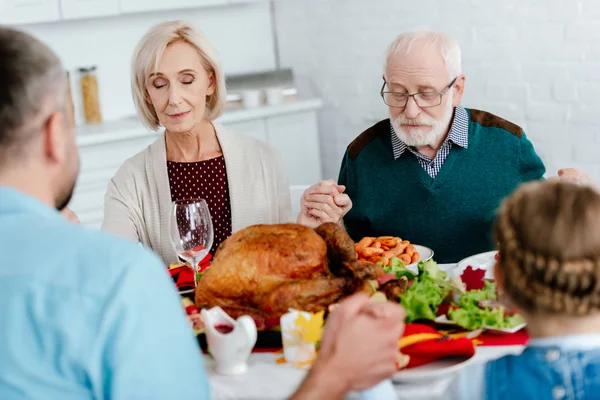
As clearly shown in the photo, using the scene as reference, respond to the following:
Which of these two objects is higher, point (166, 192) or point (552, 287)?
point (552, 287)

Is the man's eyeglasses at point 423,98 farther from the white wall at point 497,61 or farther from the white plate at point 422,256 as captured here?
the white wall at point 497,61

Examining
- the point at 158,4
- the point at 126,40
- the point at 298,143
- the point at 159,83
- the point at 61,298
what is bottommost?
the point at 298,143

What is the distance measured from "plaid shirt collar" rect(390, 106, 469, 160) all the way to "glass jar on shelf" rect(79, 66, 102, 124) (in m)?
2.60

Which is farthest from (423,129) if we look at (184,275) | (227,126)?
(227,126)

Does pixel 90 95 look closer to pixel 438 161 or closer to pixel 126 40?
pixel 126 40

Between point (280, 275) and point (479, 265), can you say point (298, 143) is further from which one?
point (280, 275)

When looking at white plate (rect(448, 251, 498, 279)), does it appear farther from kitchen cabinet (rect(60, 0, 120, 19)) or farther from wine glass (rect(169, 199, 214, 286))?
kitchen cabinet (rect(60, 0, 120, 19))

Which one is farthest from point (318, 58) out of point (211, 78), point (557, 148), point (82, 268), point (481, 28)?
point (82, 268)

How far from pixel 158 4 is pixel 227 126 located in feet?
2.74

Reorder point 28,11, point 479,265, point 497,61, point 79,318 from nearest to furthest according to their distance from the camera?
point 79,318 → point 479,265 → point 497,61 → point 28,11

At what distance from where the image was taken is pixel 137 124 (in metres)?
4.85

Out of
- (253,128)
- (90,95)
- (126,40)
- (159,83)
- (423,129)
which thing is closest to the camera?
(423,129)

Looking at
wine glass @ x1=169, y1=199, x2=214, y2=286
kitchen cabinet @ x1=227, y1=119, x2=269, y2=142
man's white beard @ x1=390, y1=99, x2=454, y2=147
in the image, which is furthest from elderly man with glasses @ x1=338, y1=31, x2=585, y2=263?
kitchen cabinet @ x1=227, y1=119, x2=269, y2=142

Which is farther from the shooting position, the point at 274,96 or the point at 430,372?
the point at 274,96
